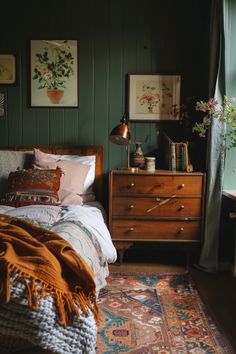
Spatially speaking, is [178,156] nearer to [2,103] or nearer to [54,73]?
[54,73]

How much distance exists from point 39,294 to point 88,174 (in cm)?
193

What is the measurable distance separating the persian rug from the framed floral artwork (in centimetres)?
151

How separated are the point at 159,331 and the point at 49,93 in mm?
2309

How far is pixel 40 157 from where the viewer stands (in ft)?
9.57

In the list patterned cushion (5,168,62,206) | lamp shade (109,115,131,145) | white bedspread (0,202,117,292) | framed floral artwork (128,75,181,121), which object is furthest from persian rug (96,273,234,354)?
framed floral artwork (128,75,181,121)

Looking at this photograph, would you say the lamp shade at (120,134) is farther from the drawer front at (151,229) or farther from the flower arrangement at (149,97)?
the drawer front at (151,229)

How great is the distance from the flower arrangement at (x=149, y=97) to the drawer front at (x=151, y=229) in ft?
3.67

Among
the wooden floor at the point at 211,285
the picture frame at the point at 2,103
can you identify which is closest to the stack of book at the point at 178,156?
the wooden floor at the point at 211,285

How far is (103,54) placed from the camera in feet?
10.5

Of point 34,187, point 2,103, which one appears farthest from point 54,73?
point 34,187

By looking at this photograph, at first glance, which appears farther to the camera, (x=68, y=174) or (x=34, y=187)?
(x=68, y=174)

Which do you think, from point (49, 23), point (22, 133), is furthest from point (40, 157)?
point (49, 23)

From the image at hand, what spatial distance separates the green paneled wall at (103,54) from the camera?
315 cm

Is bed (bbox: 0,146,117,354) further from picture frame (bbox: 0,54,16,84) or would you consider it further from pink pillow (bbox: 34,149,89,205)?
picture frame (bbox: 0,54,16,84)
